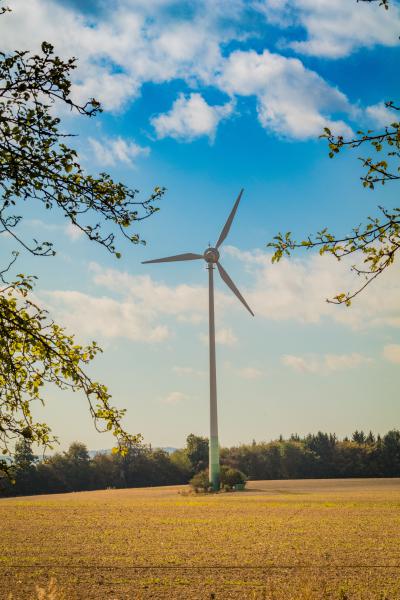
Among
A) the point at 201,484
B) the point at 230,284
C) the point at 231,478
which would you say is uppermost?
the point at 230,284

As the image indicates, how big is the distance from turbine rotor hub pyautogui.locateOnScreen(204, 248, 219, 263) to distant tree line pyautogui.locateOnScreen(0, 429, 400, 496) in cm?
3527

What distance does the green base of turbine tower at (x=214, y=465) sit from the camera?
64875mm

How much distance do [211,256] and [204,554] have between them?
49762 mm

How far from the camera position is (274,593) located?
15695 mm

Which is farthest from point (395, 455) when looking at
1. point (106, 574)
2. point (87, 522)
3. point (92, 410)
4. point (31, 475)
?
point (92, 410)

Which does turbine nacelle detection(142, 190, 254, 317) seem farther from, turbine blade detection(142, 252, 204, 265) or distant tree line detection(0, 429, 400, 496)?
distant tree line detection(0, 429, 400, 496)

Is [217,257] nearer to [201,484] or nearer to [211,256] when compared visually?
[211,256]

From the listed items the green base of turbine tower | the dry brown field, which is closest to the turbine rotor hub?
the green base of turbine tower

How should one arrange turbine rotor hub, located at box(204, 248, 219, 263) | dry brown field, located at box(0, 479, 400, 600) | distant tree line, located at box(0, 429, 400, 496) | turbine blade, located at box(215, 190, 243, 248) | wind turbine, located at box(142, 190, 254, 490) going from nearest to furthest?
dry brown field, located at box(0, 479, 400, 600), wind turbine, located at box(142, 190, 254, 490), turbine blade, located at box(215, 190, 243, 248), turbine rotor hub, located at box(204, 248, 219, 263), distant tree line, located at box(0, 429, 400, 496)

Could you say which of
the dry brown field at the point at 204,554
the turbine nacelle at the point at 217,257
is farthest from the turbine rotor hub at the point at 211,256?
the dry brown field at the point at 204,554

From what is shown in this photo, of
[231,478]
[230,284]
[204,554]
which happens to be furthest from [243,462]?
[204,554]

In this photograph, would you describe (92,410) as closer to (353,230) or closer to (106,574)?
(353,230)

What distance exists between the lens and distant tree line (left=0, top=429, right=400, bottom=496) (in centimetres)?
9456

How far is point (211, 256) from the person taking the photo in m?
71.0
